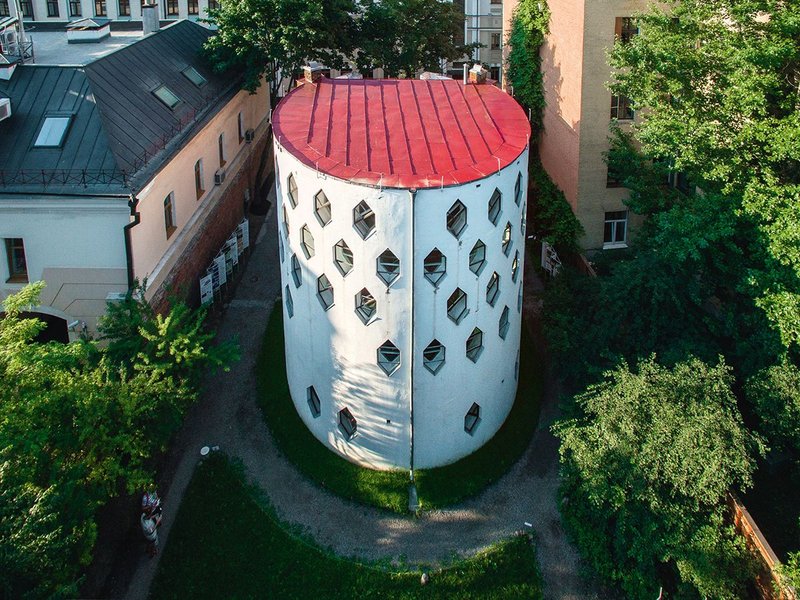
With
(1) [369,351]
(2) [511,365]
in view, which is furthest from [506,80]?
(1) [369,351]

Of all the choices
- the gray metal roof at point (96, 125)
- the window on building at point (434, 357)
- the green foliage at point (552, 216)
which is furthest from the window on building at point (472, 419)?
the gray metal roof at point (96, 125)

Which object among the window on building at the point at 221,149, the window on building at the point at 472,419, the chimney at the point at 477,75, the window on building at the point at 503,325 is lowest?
the window on building at the point at 472,419

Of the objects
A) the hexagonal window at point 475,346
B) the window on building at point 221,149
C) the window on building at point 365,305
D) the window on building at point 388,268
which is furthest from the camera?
the window on building at point 221,149

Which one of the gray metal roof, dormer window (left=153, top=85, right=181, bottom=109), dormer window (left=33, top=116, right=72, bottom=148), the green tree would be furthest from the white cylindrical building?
the green tree

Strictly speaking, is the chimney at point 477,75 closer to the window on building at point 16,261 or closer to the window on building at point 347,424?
the window on building at point 347,424

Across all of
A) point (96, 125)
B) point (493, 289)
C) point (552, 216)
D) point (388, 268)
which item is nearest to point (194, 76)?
point (96, 125)

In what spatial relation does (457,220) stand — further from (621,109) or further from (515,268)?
(621,109)

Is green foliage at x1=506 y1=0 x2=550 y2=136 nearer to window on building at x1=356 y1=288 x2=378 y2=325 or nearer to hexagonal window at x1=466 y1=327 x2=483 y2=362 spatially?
hexagonal window at x1=466 y1=327 x2=483 y2=362
